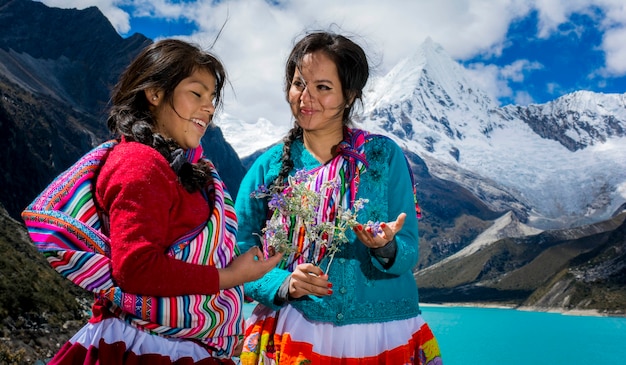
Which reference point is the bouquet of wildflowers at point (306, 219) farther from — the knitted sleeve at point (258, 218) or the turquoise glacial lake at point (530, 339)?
the turquoise glacial lake at point (530, 339)

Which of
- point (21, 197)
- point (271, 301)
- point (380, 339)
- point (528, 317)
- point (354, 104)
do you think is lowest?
point (380, 339)

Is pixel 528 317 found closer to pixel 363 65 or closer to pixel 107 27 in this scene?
pixel 107 27

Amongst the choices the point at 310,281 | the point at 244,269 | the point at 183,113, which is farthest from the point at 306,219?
the point at 183,113

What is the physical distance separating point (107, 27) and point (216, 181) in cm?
16798

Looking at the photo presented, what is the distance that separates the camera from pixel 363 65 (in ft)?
12.1

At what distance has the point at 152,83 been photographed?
107 inches

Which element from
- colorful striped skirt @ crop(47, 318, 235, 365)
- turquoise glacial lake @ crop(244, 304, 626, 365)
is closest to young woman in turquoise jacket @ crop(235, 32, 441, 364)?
colorful striped skirt @ crop(47, 318, 235, 365)

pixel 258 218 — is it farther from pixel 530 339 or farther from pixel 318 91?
pixel 530 339

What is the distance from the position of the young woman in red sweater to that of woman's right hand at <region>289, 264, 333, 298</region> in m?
0.37

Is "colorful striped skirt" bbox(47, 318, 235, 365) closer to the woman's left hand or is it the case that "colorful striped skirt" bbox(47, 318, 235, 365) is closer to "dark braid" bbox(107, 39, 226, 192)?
"dark braid" bbox(107, 39, 226, 192)

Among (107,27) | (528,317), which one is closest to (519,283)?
(528,317)

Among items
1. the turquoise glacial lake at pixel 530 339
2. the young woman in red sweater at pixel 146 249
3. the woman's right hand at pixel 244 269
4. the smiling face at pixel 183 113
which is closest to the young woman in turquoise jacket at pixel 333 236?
the woman's right hand at pixel 244 269

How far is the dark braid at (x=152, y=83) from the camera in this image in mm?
2562

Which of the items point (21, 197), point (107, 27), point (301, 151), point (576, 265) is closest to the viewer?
point (301, 151)
